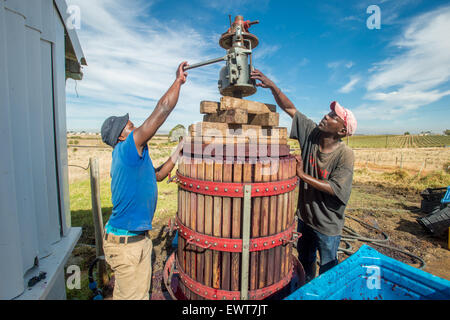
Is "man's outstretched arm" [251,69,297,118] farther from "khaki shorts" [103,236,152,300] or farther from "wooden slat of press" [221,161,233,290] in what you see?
"khaki shorts" [103,236,152,300]

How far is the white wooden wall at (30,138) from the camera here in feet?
5.22

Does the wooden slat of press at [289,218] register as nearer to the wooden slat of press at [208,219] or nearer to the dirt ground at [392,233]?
the wooden slat of press at [208,219]

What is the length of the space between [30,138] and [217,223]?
197 cm

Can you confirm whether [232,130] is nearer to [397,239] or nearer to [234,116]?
[234,116]

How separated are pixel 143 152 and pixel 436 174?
17.1 m

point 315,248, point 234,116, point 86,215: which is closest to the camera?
point 234,116

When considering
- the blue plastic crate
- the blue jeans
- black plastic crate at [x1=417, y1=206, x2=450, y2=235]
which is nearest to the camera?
the blue plastic crate

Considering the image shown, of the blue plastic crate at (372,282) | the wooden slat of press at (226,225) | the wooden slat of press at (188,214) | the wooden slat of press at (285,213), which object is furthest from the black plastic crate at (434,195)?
the wooden slat of press at (188,214)

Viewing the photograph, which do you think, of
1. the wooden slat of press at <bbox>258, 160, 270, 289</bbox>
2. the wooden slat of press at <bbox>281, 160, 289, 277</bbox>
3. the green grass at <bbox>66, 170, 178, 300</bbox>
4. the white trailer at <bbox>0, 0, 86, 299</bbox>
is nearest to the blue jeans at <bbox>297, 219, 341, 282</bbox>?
the wooden slat of press at <bbox>281, 160, 289, 277</bbox>

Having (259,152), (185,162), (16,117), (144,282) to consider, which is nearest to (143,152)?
(185,162)

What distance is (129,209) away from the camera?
2.47m

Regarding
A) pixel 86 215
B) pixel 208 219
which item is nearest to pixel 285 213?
pixel 208 219

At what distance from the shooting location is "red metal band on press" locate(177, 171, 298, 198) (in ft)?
7.64

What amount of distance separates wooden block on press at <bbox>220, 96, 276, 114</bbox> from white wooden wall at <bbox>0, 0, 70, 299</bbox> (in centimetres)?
184
